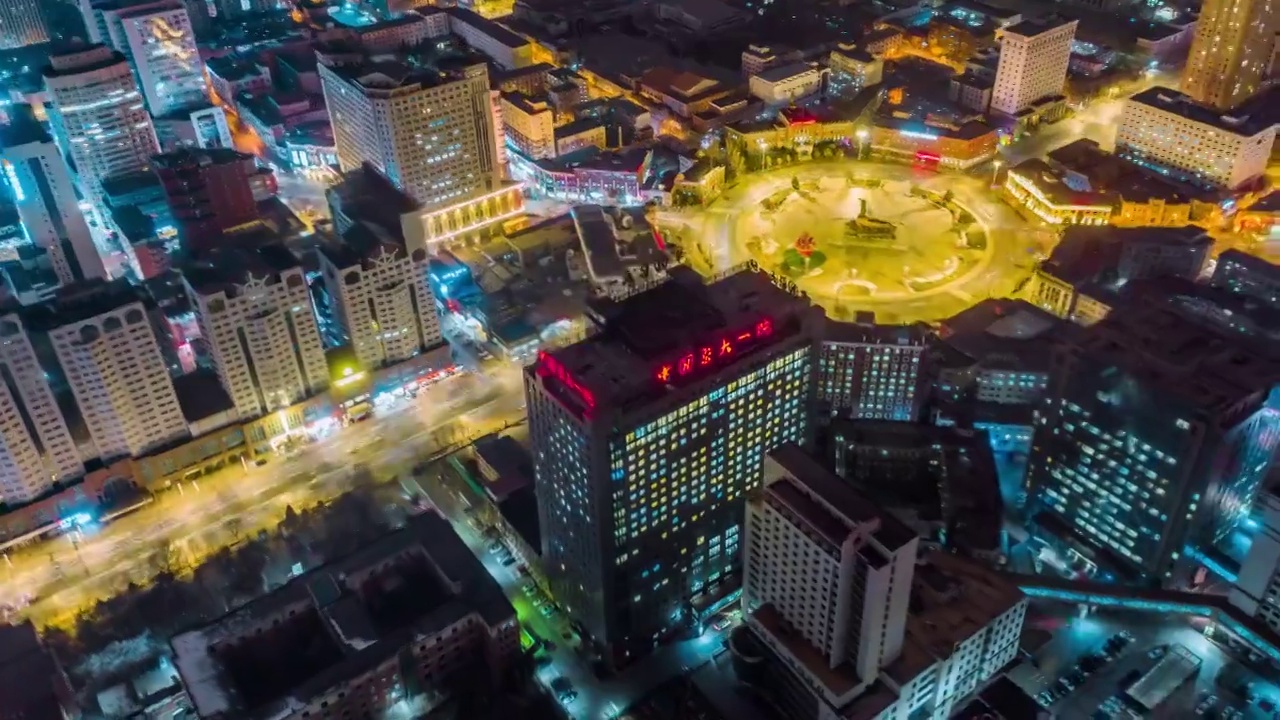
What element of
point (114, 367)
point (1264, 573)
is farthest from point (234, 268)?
point (1264, 573)

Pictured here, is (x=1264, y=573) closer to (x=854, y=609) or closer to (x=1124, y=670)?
(x=1124, y=670)

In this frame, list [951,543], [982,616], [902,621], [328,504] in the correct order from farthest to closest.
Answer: [328,504], [951,543], [982,616], [902,621]

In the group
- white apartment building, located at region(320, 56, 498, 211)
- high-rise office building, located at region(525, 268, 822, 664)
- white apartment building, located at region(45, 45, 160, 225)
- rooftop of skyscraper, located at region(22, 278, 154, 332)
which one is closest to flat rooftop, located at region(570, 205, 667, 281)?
white apartment building, located at region(320, 56, 498, 211)

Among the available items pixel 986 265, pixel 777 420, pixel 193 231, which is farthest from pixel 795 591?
pixel 193 231

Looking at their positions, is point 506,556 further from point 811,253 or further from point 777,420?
point 811,253

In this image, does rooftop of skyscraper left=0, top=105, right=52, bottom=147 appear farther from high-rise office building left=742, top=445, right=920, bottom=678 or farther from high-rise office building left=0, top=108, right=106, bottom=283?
high-rise office building left=742, top=445, right=920, bottom=678

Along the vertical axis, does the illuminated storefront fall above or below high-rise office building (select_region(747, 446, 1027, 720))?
below
